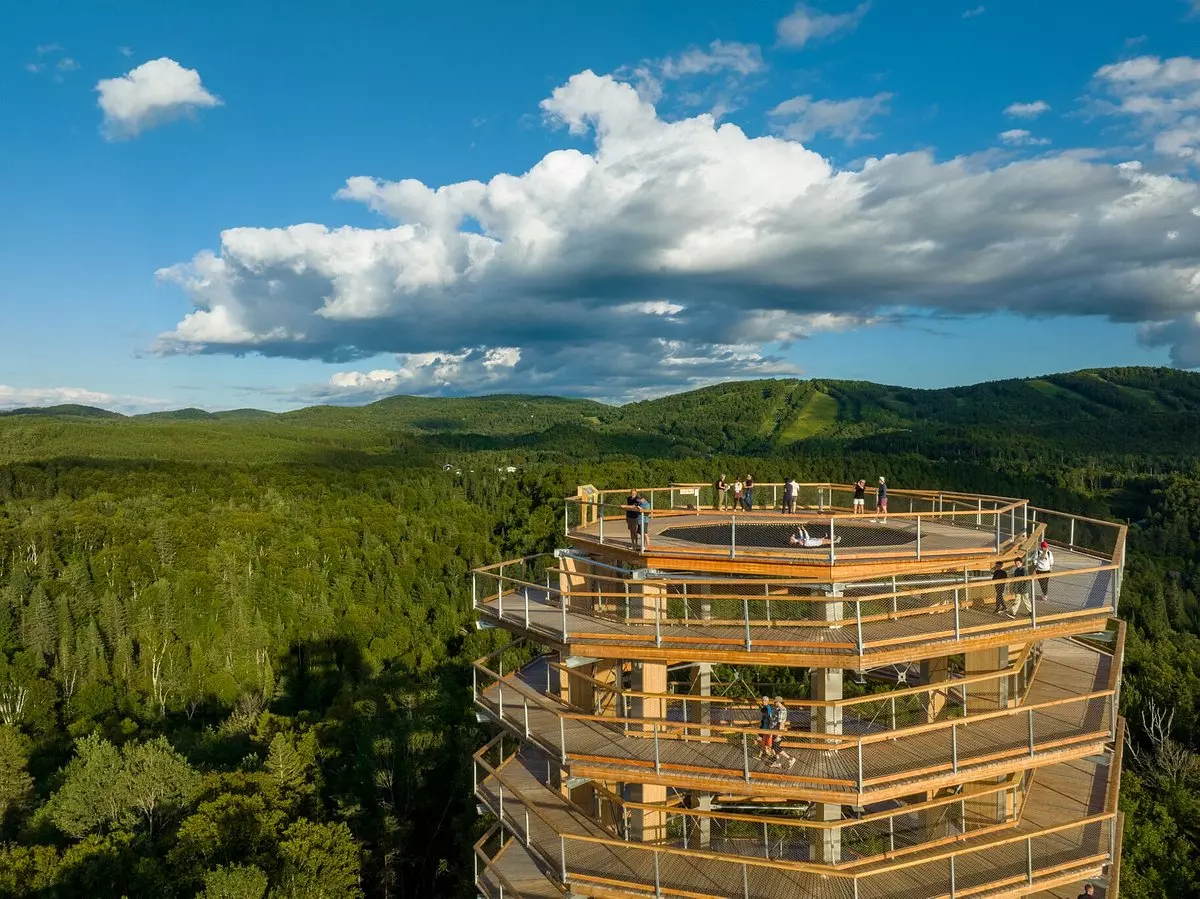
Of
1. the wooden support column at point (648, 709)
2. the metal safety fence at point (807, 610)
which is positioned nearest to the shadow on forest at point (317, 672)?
the metal safety fence at point (807, 610)

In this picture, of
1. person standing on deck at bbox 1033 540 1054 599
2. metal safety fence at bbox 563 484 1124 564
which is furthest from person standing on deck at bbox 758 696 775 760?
person standing on deck at bbox 1033 540 1054 599

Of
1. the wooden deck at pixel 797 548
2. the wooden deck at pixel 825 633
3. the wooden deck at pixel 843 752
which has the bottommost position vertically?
the wooden deck at pixel 843 752

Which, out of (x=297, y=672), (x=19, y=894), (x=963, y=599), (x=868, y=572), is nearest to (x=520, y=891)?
(x=868, y=572)

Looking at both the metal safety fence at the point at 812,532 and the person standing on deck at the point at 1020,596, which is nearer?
the metal safety fence at the point at 812,532

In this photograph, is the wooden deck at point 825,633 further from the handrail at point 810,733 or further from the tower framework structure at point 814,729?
the handrail at point 810,733

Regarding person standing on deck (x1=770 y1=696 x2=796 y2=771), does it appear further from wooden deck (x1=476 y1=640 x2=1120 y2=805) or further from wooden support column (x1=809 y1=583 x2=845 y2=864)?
wooden support column (x1=809 y1=583 x2=845 y2=864)

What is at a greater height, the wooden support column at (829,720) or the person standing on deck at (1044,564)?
the person standing on deck at (1044,564)
